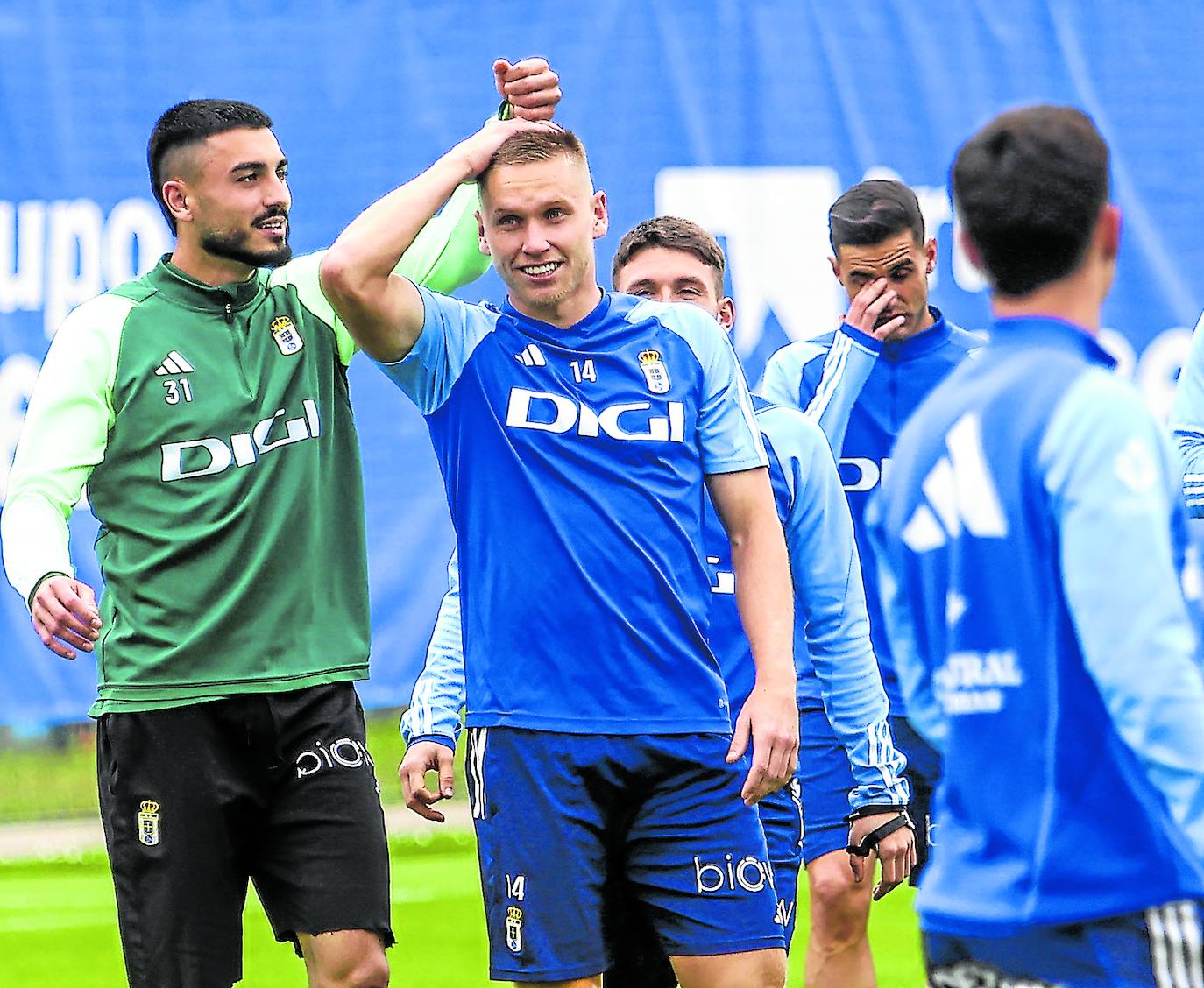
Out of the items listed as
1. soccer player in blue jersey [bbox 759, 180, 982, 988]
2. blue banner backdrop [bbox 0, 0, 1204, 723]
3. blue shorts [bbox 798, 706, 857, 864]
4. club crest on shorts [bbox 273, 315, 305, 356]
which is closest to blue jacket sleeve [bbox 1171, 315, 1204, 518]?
soccer player in blue jersey [bbox 759, 180, 982, 988]

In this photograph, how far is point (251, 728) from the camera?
4.36 m

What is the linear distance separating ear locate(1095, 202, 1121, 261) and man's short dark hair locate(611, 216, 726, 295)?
2.17 meters

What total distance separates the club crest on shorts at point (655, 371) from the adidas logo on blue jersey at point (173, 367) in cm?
120

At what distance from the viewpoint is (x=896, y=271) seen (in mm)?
5387

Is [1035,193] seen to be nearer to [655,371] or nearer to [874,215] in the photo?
[655,371]

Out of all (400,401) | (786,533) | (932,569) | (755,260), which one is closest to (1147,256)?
(755,260)

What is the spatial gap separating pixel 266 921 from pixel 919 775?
12.2 ft

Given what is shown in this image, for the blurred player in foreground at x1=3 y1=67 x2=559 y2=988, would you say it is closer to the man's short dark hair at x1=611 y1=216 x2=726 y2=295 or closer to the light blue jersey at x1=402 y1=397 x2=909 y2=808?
the light blue jersey at x1=402 y1=397 x2=909 y2=808

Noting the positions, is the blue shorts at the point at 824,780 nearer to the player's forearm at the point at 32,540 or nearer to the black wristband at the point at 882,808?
the black wristband at the point at 882,808

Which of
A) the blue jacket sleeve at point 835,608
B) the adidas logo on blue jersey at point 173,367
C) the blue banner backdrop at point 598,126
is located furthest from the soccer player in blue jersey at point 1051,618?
the blue banner backdrop at point 598,126

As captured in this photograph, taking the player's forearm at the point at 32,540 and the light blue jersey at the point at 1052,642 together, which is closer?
the light blue jersey at the point at 1052,642

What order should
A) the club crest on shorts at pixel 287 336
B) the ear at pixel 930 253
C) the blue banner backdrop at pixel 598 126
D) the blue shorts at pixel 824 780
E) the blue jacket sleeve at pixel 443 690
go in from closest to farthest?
the blue jacket sleeve at pixel 443 690 → the club crest on shorts at pixel 287 336 → the blue shorts at pixel 824 780 → the ear at pixel 930 253 → the blue banner backdrop at pixel 598 126

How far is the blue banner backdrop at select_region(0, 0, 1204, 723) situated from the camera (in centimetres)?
792

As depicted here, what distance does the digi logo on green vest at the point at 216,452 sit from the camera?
4328 mm
